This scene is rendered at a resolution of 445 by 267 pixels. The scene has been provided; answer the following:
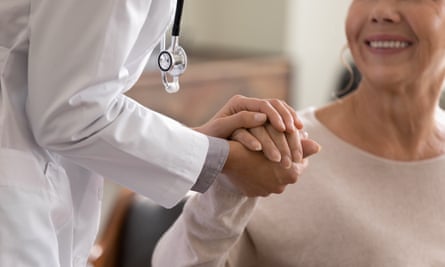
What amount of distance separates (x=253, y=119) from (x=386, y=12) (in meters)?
0.50

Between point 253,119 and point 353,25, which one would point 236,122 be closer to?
point 253,119

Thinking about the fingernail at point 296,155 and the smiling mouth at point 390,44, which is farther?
the smiling mouth at point 390,44

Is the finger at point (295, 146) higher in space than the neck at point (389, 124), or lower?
higher

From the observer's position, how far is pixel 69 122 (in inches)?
35.3

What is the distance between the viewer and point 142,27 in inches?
37.5

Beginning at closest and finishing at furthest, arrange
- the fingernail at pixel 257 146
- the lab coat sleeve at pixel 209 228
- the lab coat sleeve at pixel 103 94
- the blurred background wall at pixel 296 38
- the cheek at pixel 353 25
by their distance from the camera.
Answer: the lab coat sleeve at pixel 103 94, the fingernail at pixel 257 146, the lab coat sleeve at pixel 209 228, the cheek at pixel 353 25, the blurred background wall at pixel 296 38

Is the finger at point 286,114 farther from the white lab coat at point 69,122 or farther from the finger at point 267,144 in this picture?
the white lab coat at point 69,122

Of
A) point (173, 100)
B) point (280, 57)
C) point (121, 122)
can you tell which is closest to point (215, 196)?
point (121, 122)

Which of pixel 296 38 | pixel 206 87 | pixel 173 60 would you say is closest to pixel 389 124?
pixel 173 60

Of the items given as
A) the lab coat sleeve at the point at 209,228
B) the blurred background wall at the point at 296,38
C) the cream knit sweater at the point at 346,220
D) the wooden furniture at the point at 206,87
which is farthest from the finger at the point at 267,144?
the blurred background wall at the point at 296,38

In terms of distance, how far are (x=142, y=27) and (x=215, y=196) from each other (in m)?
0.35

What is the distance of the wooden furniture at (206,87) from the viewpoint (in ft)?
11.1

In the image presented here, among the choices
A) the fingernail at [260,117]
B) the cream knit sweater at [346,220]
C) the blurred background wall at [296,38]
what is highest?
the fingernail at [260,117]

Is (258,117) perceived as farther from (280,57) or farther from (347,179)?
(280,57)
